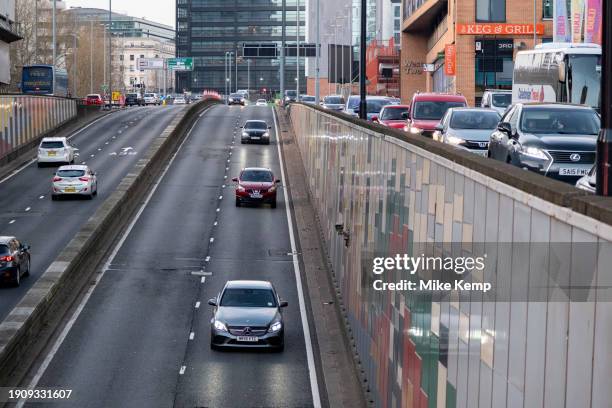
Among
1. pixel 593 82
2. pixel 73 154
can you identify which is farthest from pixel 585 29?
pixel 73 154

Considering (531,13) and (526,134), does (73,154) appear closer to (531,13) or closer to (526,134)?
(531,13)

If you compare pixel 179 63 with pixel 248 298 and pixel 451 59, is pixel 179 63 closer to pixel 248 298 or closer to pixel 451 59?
pixel 451 59

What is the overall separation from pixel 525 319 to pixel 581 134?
9948 mm

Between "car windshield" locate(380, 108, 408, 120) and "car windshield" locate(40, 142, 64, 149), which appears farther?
"car windshield" locate(40, 142, 64, 149)

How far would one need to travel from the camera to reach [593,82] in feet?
111

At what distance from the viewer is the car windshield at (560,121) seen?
1720 cm

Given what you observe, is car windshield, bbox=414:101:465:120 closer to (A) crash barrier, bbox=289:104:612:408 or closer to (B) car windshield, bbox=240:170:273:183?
(A) crash barrier, bbox=289:104:612:408

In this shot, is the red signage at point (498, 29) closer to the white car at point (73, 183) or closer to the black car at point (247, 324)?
the white car at point (73, 183)

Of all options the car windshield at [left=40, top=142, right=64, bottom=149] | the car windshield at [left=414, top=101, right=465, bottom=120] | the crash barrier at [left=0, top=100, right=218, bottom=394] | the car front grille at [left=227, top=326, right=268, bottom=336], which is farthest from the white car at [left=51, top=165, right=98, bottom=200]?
the car front grille at [left=227, top=326, right=268, bottom=336]

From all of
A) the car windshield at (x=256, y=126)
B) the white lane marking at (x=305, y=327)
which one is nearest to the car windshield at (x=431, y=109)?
the white lane marking at (x=305, y=327)

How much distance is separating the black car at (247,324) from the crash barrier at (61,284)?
13.7 feet

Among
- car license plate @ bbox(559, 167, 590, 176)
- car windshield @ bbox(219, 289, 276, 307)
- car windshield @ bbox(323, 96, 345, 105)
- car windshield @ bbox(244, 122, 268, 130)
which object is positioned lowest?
car windshield @ bbox(219, 289, 276, 307)

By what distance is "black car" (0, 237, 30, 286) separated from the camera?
105 ft

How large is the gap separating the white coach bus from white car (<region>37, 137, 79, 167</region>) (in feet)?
106
